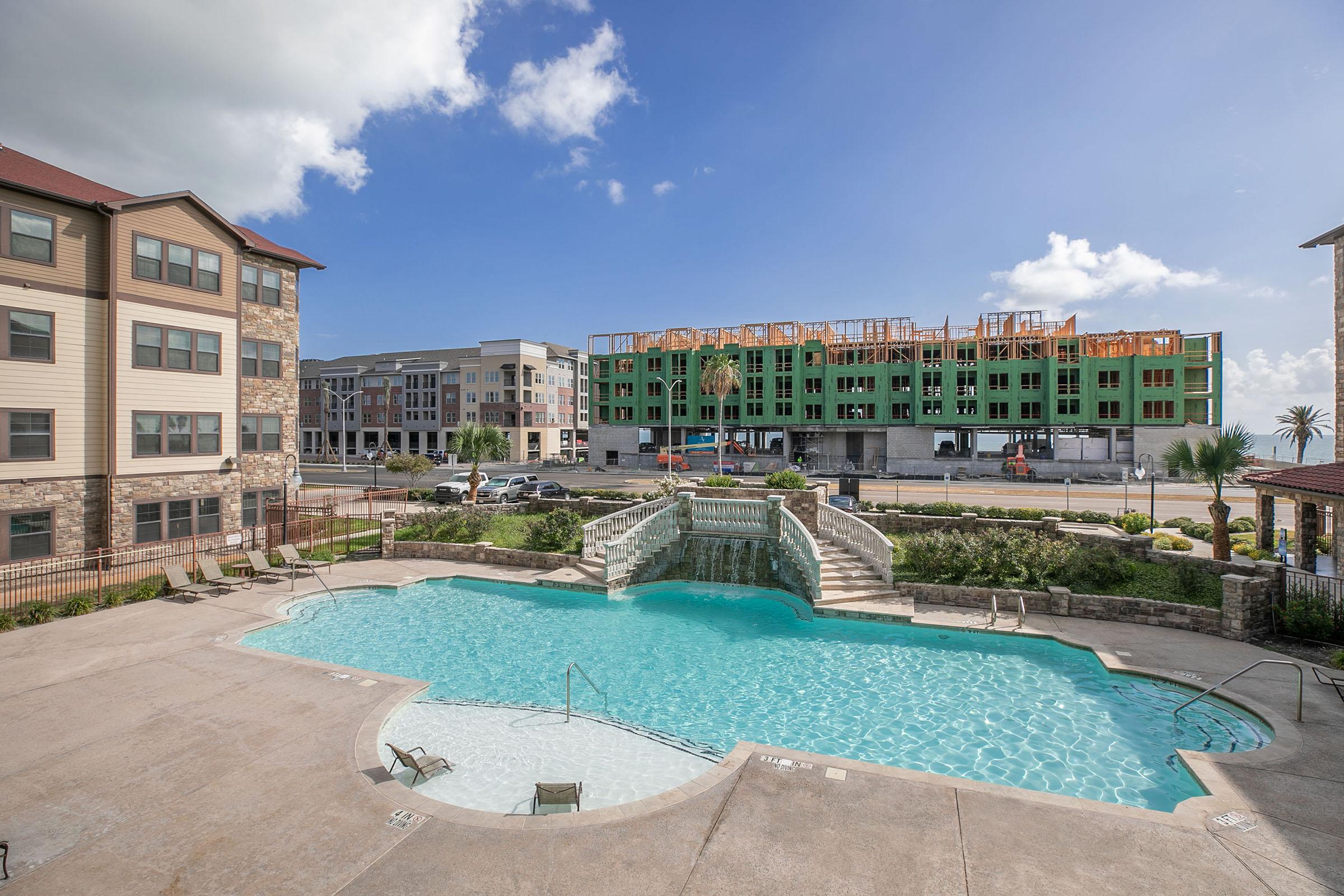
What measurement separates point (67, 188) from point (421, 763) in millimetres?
24453

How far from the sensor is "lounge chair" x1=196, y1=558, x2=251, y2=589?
1830cm

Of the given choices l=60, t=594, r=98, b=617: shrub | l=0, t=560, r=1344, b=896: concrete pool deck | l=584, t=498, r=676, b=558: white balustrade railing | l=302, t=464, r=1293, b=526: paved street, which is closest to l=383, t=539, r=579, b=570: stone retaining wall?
l=584, t=498, r=676, b=558: white balustrade railing

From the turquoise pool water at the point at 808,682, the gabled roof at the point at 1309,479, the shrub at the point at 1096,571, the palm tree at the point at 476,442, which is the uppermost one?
the palm tree at the point at 476,442

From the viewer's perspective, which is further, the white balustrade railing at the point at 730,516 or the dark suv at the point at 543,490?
the dark suv at the point at 543,490

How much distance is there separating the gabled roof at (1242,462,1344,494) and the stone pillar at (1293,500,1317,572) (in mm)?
1044

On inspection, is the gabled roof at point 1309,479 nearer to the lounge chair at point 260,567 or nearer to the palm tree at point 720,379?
the lounge chair at point 260,567

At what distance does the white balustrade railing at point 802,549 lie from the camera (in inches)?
685

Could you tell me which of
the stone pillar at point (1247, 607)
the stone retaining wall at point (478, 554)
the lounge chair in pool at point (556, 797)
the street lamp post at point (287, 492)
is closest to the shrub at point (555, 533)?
the stone retaining wall at point (478, 554)

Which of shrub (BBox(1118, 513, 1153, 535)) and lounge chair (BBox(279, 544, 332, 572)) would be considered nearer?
lounge chair (BBox(279, 544, 332, 572))

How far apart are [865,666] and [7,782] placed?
14022 millimetres

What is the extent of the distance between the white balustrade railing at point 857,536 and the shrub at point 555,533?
30.3 ft

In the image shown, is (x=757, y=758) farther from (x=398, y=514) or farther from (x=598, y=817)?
(x=398, y=514)

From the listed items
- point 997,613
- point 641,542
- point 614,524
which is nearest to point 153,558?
point 614,524

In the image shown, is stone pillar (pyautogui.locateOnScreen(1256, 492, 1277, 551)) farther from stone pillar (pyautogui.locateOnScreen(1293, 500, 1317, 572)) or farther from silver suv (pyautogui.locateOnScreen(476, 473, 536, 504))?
silver suv (pyautogui.locateOnScreen(476, 473, 536, 504))
